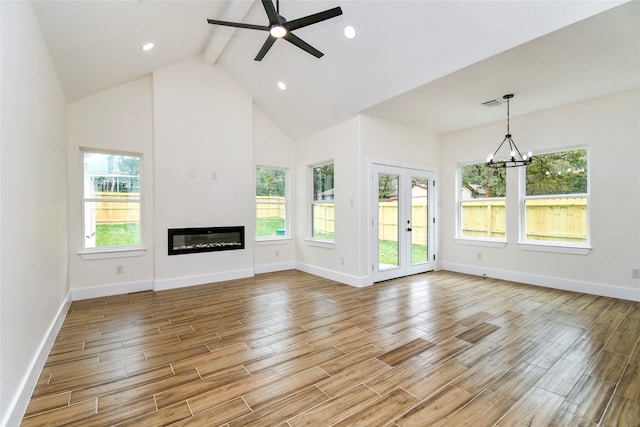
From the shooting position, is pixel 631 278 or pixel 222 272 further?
pixel 222 272

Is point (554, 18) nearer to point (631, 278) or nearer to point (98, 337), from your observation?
point (631, 278)

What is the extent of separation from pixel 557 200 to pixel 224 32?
5.65m

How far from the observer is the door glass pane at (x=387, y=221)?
5105 mm

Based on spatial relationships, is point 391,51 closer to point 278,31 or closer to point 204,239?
point 278,31

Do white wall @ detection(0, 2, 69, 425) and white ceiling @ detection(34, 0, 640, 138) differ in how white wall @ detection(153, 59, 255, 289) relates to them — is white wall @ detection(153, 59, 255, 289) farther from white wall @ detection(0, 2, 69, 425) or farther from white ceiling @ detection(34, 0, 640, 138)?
white wall @ detection(0, 2, 69, 425)

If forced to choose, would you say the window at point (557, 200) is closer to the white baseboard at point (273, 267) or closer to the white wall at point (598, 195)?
the white wall at point (598, 195)

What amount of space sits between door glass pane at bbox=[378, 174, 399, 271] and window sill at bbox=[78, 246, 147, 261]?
12.8 ft

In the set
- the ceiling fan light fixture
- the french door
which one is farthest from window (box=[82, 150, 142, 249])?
the french door

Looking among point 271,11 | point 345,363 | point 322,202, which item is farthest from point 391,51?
point 345,363

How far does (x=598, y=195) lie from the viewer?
167 inches

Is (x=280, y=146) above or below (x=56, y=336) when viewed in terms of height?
above

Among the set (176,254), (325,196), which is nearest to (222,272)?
(176,254)

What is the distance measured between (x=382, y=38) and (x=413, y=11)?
18.2 inches

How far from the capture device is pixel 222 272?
207 inches
